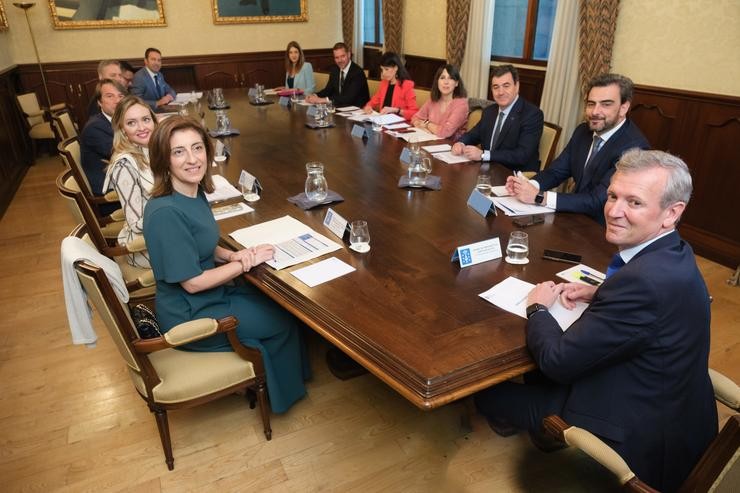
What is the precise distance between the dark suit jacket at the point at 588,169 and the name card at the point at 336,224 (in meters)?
0.95

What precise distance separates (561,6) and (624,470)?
403 centimetres

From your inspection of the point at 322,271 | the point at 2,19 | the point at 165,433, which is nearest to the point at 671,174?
the point at 322,271

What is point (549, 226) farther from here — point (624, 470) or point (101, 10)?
point (101, 10)

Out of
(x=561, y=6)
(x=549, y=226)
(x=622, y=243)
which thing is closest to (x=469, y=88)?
(x=561, y=6)

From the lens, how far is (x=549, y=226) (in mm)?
1998

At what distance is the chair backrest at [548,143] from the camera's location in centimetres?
311

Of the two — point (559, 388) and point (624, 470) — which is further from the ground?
point (624, 470)

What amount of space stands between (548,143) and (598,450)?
2366mm

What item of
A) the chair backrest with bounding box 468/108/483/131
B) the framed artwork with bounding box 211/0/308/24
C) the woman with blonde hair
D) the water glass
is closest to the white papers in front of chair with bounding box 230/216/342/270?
the water glass

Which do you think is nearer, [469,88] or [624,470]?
[624,470]

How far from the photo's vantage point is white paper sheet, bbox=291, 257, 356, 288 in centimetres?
160

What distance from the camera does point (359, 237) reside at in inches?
70.6

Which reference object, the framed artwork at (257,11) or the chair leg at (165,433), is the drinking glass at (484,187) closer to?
the chair leg at (165,433)

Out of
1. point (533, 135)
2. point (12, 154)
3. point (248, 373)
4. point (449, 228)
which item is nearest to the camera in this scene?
point (248, 373)
